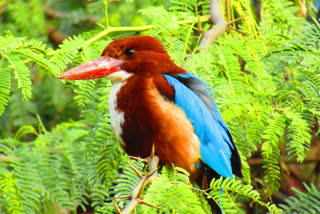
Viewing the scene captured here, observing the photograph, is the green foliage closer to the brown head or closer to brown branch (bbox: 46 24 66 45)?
the brown head

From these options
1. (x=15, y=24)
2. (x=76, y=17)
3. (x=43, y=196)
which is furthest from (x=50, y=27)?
(x=43, y=196)

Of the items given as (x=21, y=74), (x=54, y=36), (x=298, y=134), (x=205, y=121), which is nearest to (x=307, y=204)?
(x=298, y=134)

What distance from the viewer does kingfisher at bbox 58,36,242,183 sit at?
7.54ft

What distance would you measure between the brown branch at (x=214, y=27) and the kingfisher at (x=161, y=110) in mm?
356

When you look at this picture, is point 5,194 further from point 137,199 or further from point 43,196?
point 137,199

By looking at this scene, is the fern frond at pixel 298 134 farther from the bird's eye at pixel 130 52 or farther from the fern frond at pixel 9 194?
the fern frond at pixel 9 194

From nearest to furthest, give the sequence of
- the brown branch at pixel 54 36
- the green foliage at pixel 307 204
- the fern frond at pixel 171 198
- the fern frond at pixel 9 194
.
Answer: the fern frond at pixel 171 198, the fern frond at pixel 9 194, the green foliage at pixel 307 204, the brown branch at pixel 54 36

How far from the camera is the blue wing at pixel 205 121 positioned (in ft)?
7.81

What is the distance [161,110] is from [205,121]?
0.24 metres

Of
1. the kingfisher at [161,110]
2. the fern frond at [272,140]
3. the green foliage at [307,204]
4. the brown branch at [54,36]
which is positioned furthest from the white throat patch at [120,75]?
the brown branch at [54,36]

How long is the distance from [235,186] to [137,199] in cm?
39

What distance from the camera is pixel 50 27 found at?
455 cm

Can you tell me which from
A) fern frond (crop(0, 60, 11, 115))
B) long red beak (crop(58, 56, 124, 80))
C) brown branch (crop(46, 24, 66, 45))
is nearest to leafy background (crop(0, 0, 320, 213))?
fern frond (crop(0, 60, 11, 115))

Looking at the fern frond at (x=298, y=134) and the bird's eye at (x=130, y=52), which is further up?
the bird's eye at (x=130, y=52)
